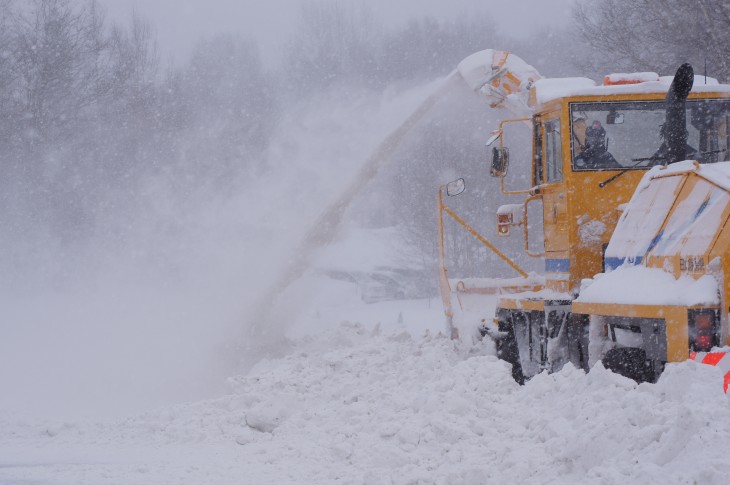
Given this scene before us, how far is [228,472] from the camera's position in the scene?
5.39 meters

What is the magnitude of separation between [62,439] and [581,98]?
5.52 meters

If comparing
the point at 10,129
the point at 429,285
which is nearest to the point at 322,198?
the point at 429,285

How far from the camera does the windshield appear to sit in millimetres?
6930

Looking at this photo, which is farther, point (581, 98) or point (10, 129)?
point (10, 129)

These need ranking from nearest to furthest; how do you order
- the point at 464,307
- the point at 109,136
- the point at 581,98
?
the point at 581,98 < the point at 464,307 < the point at 109,136

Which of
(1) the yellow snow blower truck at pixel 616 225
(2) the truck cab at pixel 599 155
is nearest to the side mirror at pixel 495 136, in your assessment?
(1) the yellow snow blower truck at pixel 616 225

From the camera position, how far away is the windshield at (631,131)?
6.93 metres

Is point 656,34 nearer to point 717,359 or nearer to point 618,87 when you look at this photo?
point 618,87

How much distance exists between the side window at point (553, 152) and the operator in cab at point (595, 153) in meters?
0.21

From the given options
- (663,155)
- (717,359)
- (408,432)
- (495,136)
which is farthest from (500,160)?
(717,359)

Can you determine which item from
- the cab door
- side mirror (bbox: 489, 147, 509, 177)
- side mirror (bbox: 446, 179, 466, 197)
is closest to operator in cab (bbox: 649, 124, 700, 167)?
the cab door

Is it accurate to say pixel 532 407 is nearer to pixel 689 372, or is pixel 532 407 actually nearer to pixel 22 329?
pixel 689 372

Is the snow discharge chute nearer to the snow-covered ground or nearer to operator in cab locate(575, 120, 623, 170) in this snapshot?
operator in cab locate(575, 120, 623, 170)

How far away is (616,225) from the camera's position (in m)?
6.50
